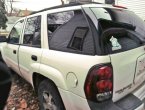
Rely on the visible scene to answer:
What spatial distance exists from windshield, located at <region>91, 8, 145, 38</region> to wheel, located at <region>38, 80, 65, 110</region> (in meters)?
1.19

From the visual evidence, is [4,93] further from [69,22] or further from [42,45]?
[42,45]

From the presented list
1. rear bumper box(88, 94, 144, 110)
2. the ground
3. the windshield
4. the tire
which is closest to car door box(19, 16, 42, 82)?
the ground

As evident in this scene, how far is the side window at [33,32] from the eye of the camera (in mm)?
4156

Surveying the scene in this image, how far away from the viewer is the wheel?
11.6 ft

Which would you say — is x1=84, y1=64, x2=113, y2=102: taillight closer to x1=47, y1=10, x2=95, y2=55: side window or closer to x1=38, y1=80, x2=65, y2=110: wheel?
x1=47, y1=10, x2=95, y2=55: side window

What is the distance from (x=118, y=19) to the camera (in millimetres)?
3467

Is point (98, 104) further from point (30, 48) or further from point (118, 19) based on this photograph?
point (30, 48)

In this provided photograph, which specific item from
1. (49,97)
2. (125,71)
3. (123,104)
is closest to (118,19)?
(125,71)

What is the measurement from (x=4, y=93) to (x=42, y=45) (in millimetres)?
2102

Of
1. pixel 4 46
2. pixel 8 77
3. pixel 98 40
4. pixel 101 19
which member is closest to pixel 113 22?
pixel 101 19

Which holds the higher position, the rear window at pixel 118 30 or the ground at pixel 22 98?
the rear window at pixel 118 30

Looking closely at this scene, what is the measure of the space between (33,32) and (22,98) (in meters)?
1.62

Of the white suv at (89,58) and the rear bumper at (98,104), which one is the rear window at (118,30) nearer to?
the white suv at (89,58)

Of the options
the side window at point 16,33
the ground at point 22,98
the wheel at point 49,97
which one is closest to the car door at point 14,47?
the side window at point 16,33
